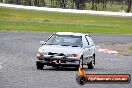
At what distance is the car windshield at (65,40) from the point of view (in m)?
20.6

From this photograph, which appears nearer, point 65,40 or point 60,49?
point 60,49

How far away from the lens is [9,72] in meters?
18.1

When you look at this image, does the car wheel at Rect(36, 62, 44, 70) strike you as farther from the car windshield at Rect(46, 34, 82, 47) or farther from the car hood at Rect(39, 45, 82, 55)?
the car windshield at Rect(46, 34, 82, 47)

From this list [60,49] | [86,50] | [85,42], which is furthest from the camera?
[85,42]

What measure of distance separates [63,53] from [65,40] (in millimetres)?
1505

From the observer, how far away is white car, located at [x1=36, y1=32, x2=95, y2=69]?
19.5 m

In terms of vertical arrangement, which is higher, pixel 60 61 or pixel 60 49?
pixel 60 49

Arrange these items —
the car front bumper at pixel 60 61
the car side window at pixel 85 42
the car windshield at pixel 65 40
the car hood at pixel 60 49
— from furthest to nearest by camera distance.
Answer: the car side window at pixel 85 42 → the car windshield at pixel 65 40 → the car hood at pixel 60 49 → the car front bumper at pixel 60 61

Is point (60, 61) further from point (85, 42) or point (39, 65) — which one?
point (85, 42)

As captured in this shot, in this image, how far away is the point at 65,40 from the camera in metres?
20.9

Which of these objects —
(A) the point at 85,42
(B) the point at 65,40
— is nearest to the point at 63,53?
(B) the point at 65,40

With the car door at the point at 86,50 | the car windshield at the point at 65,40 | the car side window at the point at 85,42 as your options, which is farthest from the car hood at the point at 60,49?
the car side window at the point at 85,42

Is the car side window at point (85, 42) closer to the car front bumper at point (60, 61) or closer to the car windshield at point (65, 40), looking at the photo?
the car windshield at point (65, 40)

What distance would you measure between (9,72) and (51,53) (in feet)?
6.54
